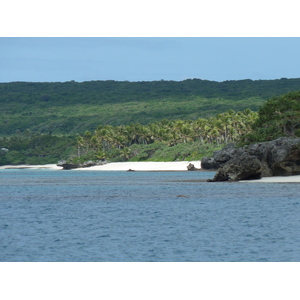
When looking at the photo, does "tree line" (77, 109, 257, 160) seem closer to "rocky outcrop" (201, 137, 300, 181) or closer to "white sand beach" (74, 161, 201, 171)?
"white sand beach" (74, 161, 201, 171)

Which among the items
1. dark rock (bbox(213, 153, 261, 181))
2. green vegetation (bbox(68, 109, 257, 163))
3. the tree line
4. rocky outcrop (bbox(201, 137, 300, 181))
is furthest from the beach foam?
the tree line

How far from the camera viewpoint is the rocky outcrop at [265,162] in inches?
2960

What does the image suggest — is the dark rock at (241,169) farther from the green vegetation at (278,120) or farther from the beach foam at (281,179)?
the green vegetation at (278,120)

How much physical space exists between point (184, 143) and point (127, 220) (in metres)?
137

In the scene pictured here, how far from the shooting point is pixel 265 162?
3184 inches

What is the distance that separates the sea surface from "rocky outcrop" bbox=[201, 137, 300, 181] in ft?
53.5

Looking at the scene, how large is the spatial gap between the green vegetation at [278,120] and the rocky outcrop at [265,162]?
15300 mm

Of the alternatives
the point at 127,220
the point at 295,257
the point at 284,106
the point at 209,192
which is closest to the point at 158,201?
the point at 209,192

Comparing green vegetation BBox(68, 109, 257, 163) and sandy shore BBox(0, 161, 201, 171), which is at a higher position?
green vegetation BBox(68, 109, 257, 163)

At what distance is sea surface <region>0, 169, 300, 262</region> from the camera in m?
26.6

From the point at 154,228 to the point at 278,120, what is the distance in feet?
225

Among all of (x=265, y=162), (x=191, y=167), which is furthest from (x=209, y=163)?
(x=265, y=162)

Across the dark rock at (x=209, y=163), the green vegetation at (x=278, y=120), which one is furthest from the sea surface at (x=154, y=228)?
the dark rock at (x=209, y=163)

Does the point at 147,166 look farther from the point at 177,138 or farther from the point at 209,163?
the point at 209,163
